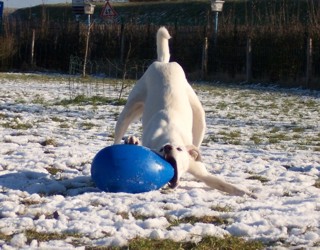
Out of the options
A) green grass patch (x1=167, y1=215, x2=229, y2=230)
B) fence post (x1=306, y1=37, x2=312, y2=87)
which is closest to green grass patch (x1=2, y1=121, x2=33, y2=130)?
green grass patch (x1=167, y1=215, x2=229, y2=230)

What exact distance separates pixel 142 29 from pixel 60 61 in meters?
4.47

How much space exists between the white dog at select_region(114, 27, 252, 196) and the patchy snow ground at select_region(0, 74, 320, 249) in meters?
0.23

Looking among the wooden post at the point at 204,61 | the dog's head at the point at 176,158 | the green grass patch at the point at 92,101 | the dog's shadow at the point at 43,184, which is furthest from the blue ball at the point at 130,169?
the wooden post at the point at 204,61

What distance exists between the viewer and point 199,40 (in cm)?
3130

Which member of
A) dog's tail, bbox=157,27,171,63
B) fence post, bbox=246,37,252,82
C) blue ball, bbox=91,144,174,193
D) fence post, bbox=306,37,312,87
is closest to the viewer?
blue ball, bbox=91,144,174,193

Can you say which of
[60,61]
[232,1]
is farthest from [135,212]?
[232,1]

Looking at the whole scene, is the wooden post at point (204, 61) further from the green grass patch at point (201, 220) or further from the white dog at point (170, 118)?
the green grass patch at point (201, 220)

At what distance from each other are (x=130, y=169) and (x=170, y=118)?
0.90 meters

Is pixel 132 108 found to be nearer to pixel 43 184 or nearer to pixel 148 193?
pixel 43 184

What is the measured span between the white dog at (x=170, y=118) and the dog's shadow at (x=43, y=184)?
63 cm

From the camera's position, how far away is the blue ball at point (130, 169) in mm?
5891

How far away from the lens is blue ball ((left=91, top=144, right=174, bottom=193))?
Result: 5.89 metres

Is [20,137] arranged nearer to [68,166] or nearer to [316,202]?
[68,166]

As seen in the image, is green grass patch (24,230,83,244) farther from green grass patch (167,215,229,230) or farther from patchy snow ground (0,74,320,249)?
green grass patch (167,215,229,230)
